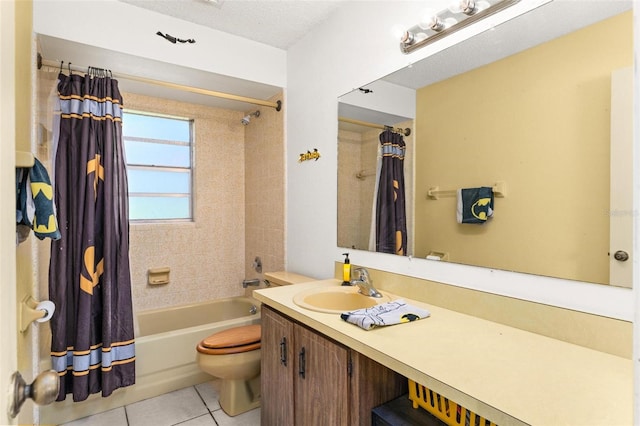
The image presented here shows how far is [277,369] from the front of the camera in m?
1.61

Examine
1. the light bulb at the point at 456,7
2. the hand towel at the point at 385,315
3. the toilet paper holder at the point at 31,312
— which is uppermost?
the light bulb at the point at 456,7

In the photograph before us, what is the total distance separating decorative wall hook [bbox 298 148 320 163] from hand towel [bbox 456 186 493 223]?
3.63 ft

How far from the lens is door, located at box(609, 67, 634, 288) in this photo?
0.98 metres

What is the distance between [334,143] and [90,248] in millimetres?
1667

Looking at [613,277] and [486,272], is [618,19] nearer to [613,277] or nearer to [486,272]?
[613,277]

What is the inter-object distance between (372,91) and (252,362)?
184 cm

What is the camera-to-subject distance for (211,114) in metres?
3.19

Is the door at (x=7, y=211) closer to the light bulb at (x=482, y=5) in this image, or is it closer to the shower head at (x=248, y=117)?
the light bulb at (x=482, y=5)

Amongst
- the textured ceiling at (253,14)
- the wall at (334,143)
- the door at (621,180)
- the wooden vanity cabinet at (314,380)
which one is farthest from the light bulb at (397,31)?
the wooden vanity cabinet at (314,380)

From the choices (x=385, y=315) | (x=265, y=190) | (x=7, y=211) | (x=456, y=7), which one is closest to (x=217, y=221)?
(x=265, y=190)

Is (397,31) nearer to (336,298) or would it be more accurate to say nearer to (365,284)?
(365,284)

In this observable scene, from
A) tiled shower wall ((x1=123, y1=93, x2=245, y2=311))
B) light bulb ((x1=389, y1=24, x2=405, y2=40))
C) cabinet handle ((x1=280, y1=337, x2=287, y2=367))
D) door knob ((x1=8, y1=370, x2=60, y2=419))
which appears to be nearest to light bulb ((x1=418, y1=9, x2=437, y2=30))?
light bulb ((x1=389, y1=24, x2=405, y2=40))

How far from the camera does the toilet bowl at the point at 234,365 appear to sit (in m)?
2.04

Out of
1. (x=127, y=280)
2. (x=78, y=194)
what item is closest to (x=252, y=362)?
(x=127, y=280)
